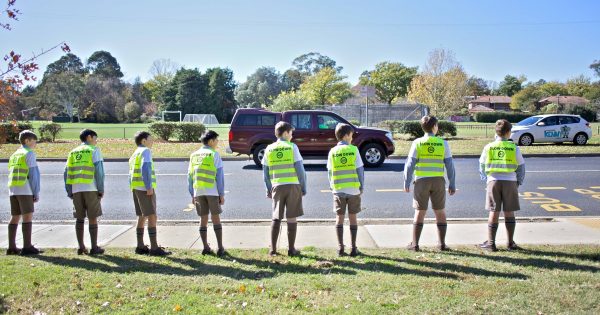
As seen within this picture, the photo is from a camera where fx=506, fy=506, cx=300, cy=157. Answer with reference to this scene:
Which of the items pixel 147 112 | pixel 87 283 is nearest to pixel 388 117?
pixel 87 283

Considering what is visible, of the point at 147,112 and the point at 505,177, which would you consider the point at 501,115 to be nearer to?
the point at 147,112

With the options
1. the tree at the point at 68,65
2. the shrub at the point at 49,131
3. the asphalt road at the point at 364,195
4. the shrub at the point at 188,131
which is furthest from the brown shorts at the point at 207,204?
the tree at the point at 68,65

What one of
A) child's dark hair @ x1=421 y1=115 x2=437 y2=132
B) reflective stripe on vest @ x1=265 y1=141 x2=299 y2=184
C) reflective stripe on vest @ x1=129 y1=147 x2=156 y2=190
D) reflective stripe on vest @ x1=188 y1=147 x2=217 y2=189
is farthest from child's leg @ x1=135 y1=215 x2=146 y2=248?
child's dark hair @ x1=421 y1=115 x2=437 y2=132

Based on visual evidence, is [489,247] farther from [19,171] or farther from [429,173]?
[19,171]

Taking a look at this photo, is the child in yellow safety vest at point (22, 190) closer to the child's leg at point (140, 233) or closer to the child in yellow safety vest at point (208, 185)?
the child's leg at point (140, 233)

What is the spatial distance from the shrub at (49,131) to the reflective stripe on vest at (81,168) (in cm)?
2347

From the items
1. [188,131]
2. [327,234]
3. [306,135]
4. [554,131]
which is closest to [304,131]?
[306,135]

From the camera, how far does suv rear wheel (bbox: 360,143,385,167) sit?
16.0 m

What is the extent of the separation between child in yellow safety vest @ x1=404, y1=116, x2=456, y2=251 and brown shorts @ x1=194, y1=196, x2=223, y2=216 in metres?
2.37

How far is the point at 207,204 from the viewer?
6.34 metres

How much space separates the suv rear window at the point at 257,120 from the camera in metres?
16.2

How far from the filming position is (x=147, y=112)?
9156 centimetres

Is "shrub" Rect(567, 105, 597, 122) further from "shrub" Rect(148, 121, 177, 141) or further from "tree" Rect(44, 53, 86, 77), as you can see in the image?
"tree" Rect(44, 53, 86, 77)

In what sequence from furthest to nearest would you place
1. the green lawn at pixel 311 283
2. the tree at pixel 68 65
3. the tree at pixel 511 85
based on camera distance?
the tree at pixel 511 85
the tree at pixel 68 65
the green lawn at pixel 311 283
